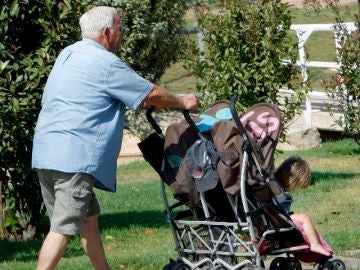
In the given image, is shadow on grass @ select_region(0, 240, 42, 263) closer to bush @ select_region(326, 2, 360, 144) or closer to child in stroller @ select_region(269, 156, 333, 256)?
child in stroller @ select_region(269, 156, 333, 256)

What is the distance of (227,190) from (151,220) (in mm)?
4208

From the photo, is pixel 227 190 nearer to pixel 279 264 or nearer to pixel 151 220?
pixel 279 264

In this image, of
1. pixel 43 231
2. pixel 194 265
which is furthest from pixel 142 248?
pixel 194 265

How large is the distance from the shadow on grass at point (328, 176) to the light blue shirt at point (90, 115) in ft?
19.1

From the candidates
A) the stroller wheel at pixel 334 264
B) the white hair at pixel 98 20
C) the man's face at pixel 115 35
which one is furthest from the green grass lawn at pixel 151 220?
the white hair at pixel 98 20

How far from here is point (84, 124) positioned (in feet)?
21.8

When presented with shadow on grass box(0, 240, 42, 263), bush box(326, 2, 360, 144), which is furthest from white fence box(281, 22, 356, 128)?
shadow on grass box(0, 240, 42, 263)

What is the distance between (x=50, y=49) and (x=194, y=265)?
309cm

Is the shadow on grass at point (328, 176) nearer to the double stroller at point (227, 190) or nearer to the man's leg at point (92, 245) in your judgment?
the double stroller at point (227, 190)

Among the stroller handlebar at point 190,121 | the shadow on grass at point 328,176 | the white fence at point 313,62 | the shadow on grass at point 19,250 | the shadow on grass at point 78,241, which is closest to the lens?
the stroller handlebar at point 190,121

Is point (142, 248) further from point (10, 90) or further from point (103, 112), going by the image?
point (103, 112)

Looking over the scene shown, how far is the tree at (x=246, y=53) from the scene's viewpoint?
11.4 meters

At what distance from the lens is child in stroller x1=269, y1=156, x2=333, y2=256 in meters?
6.93

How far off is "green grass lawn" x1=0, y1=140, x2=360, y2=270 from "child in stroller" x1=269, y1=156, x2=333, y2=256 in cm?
109
